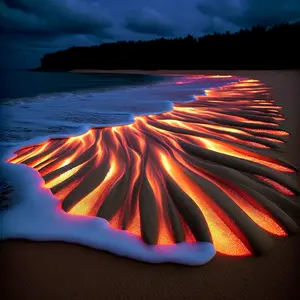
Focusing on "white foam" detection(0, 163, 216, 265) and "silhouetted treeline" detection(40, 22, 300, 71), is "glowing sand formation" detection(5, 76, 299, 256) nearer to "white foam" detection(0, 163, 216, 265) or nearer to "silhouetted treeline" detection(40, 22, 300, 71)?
"white foam" detection(0, 163, 216, 265)

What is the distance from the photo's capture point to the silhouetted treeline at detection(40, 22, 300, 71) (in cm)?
3055

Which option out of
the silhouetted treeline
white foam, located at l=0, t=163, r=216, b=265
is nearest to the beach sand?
white foam, located at l=0, t=163, r=216, b=265

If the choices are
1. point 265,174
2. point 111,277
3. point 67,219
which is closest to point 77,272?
point 111,277

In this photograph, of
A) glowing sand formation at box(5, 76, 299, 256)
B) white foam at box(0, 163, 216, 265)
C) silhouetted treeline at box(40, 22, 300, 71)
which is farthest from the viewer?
silhouetted treeline at box(40, 22, 300, 71)

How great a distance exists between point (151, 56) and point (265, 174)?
4278cm

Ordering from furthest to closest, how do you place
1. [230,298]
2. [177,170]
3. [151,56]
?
[151,56] → [177,170] → [230,298]

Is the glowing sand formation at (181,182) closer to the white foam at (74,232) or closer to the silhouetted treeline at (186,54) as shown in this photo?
the white foam at (74,232)

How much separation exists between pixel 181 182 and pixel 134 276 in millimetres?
954

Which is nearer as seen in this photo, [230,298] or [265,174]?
[230,298]

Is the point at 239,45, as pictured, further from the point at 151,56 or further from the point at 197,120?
the point at 197,120

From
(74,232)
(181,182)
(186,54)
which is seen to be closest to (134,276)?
(74,232)

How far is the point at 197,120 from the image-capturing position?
171 inches

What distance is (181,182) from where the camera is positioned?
6.98 ft

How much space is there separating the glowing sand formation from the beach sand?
12cm
